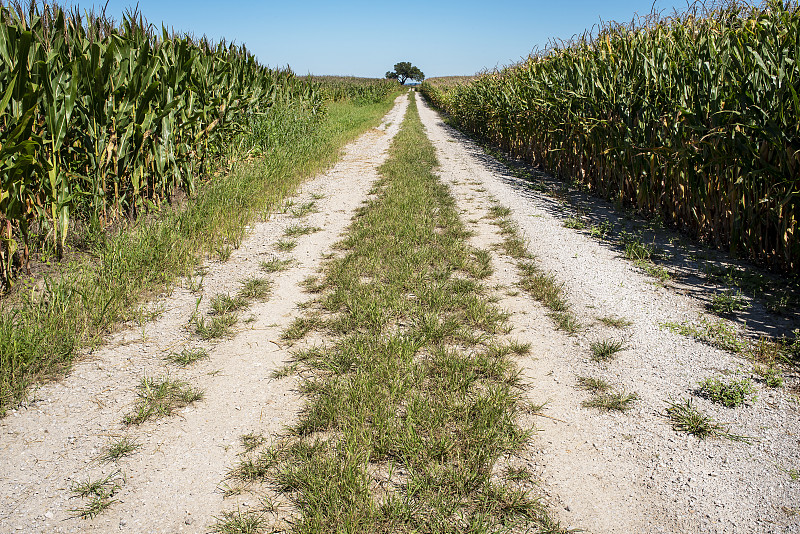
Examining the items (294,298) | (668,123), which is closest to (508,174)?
(668,123)

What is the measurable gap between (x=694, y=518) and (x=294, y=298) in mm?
3335

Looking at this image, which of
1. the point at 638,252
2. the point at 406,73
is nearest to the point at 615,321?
the point at 638,252

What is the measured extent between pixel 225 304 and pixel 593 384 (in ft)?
9.94

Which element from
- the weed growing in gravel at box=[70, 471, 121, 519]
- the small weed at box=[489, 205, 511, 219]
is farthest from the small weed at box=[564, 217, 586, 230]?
the weed growing in gravel at box=[70, 471, 121, 519]

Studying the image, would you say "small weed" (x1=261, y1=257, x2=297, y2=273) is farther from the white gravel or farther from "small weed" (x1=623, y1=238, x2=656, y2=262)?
"small weed" (x1=623, y1=238, x2=656, y2=262)

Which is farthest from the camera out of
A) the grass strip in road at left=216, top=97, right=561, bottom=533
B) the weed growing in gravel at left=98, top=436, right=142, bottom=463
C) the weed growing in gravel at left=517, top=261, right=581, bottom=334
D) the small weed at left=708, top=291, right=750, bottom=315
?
the small weed at left=708, top=291, right=750, bottom=315

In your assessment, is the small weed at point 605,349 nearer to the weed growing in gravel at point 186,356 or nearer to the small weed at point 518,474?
the small weed at point 518,474

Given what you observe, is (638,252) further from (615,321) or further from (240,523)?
(240,523)

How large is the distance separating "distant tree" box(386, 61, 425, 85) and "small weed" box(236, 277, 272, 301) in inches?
4782

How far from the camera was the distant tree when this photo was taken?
119 meters

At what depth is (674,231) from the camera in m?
6.50

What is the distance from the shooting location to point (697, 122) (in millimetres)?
5605

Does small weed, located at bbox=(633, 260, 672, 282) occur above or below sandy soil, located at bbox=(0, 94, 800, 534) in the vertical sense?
above

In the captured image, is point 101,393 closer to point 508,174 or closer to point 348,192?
point 348,192
